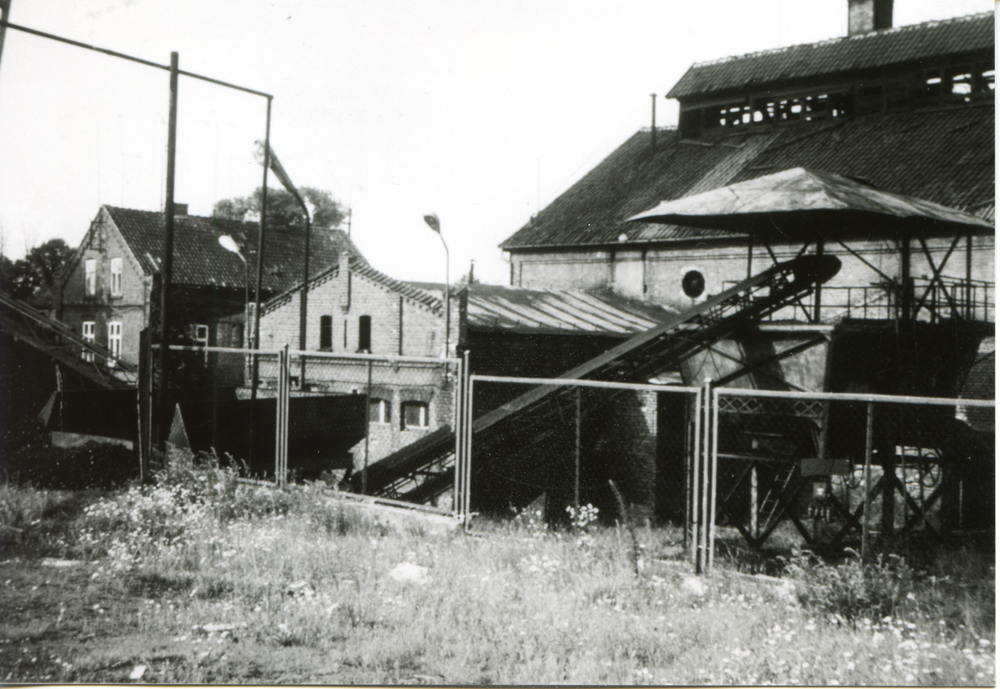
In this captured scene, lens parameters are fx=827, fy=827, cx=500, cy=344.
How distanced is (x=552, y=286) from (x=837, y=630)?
20888mm

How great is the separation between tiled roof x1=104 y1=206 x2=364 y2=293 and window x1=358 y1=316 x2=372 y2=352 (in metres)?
10.2

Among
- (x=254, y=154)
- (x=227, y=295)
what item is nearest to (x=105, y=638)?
(x=254, y=154)

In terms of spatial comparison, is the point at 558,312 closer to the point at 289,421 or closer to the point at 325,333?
the point at 325,333

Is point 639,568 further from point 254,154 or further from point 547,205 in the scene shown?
point 547,205

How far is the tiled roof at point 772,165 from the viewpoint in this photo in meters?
18.9

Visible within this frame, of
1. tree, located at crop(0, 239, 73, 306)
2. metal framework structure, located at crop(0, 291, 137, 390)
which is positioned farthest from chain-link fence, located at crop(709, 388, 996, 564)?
tree, located at crop(0, 239, 73, 306)

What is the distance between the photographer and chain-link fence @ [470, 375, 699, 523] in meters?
13.2

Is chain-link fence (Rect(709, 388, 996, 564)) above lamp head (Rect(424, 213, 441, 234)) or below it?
below

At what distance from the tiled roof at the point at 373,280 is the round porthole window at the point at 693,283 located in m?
7.37

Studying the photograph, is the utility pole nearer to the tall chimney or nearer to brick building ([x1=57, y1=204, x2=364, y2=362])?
the tall chimney

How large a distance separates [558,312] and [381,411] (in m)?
5.35

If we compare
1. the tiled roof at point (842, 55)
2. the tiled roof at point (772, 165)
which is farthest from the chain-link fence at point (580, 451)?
the tiled roof at point (842, 55)

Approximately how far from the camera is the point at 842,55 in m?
23.7

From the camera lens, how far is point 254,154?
1484 centimetres
